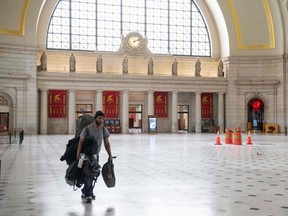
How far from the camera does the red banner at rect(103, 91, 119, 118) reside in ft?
141

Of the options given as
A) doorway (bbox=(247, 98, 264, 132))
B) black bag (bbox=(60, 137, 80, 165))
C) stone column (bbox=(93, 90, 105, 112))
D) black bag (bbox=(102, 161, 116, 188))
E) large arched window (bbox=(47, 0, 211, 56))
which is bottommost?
black bag (bbox=(102, 161, 116, 188))

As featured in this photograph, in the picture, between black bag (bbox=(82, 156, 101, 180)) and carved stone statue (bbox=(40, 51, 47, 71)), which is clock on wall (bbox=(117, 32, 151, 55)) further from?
black bag (bbox=(82, 156, 101, 180))

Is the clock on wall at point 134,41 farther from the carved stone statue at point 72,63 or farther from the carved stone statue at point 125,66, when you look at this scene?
the carved stone statue at point 72,63

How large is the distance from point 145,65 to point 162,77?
254cm

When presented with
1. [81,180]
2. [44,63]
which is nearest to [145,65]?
[44,63]

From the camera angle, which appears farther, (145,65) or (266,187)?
(145,65)

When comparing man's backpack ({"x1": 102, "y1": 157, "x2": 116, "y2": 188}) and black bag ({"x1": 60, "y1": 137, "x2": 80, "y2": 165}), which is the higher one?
black bag ({"x1": 60, "y1": 137, "x2": 80, "y2": 165})

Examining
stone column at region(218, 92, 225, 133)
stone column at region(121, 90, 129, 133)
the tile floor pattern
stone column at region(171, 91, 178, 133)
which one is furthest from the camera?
stone column at region(218, 92, 225, 133)

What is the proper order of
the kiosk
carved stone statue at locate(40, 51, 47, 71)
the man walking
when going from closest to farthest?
the man walking
the kiosk
carved stone statue at locate(40, 51, 47, 71)

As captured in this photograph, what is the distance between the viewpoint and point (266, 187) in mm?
9703

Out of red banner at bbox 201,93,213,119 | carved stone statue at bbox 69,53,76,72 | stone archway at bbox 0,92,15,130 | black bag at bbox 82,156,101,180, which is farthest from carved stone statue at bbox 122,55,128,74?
black bag at bbox 82,156,101,180

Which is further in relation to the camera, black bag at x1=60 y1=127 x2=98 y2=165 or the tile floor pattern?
black bag at x1=60 y1=127 x2=98 y2=165

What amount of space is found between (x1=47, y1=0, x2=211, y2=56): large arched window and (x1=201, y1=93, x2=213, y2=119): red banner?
4.56 metres

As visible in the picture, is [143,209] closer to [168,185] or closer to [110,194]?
[110,194]
